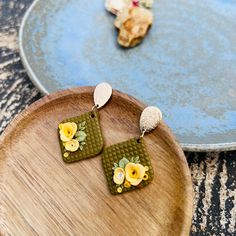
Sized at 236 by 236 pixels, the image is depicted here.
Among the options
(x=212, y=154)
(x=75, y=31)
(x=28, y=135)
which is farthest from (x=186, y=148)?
(x=75, y=31)

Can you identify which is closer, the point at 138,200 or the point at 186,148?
the point at 138,200

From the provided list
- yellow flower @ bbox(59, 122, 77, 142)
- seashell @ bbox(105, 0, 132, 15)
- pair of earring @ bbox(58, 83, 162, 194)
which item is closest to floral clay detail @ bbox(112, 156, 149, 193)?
pair of earring @ bbox(58, 83, 162, 194)

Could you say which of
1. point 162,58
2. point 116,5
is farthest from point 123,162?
point 116,5

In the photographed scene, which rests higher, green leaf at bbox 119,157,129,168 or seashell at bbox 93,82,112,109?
seashell at bbox 93,82,112,109

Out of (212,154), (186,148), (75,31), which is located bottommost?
(212,154)

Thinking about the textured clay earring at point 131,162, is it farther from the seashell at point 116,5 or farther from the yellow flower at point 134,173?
the seashell at point 116,5

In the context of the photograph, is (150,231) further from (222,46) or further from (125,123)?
(222,46)

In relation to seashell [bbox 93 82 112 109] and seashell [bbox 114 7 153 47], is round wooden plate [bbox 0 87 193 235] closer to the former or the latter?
seashell [bbox 93 82 112 109]
